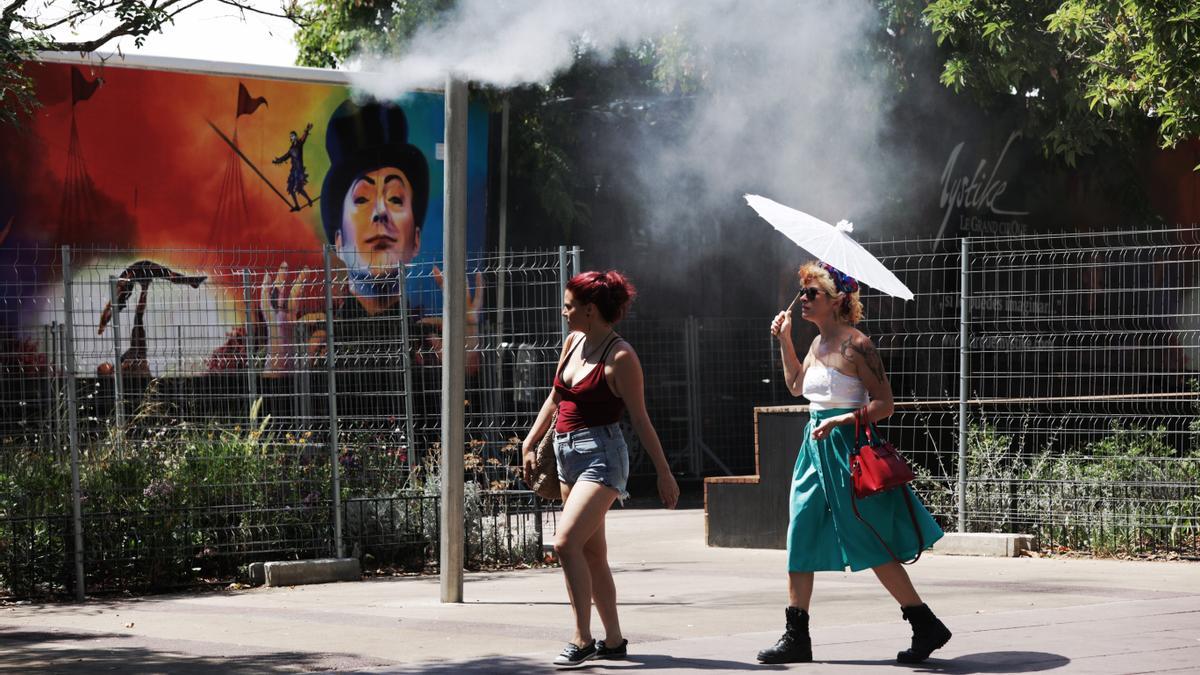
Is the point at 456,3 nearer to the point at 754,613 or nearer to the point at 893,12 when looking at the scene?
the point at 893,12

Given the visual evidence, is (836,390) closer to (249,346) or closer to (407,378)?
(407,378)

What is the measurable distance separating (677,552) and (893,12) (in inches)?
267

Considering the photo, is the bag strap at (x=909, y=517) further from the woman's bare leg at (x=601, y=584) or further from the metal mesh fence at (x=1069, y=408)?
the metal mesh fence at (x=1069, y=408)

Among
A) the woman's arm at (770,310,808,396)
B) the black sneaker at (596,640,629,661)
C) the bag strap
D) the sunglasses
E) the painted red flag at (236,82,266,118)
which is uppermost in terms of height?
the painted red flag at (236,82,266,118)

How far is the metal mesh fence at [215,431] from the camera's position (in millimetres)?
9875

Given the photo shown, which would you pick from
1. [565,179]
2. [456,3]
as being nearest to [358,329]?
[456,3]

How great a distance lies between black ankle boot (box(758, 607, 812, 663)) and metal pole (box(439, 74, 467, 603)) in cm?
285

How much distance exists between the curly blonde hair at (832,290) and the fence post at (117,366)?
5.63 m

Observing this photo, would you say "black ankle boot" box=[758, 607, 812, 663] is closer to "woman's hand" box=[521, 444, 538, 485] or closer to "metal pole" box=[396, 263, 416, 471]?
"woman's hand" box=[521, 444, 538, 485]

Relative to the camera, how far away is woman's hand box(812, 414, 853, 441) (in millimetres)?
6579

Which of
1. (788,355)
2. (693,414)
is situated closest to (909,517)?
(788,355)

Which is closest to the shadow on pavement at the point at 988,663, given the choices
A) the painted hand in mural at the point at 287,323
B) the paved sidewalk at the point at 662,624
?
the paved sidewalk at the point at 662,624

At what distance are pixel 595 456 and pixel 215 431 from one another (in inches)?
196

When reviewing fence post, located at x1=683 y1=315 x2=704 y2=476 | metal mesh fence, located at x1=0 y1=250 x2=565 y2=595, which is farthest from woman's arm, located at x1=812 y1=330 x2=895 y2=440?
fence post, located at x1=683 y1=315 x2=704 y2=476
